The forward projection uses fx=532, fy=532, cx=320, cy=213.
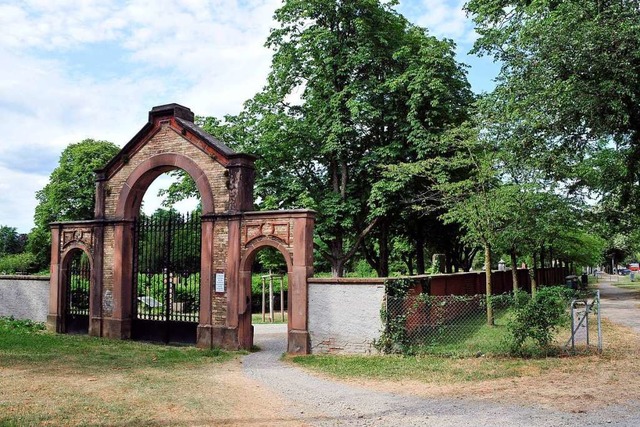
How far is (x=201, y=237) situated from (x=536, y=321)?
856 centimetres

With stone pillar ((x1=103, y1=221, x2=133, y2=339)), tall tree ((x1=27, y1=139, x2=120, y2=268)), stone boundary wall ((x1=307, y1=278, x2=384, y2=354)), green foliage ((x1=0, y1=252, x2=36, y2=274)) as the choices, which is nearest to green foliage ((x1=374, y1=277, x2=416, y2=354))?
stone boundary wall ((x1=307, y1=278, x2=384, y2=354))

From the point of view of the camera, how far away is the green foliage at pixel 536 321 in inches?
436

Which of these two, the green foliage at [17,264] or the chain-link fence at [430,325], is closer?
the chain-link fence at [430,325]

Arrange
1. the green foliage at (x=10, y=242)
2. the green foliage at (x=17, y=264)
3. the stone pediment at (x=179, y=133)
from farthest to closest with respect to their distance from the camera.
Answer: the green foliage at (x=10, y=242) < the green foliage at (x=17, y=264) < the stone pediment at (x=179, y=133)

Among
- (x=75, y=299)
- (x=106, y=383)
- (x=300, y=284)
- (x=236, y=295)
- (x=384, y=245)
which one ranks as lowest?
(x=106, y=383)

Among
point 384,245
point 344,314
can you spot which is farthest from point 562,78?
point 384,245

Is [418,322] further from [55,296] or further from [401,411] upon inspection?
[55,296]

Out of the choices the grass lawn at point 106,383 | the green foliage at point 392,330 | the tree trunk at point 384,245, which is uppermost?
the tree trunk at point 384,245

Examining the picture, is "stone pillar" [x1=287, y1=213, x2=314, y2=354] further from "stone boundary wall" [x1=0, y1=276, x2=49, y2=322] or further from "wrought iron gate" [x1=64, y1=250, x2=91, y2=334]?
"stone boundary wall" [x1=0, y1=276, x2=49, y2=322]

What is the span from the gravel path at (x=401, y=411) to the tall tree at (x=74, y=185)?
3304cm

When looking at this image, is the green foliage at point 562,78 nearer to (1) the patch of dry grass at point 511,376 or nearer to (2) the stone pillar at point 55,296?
(1) the patch of dry grass at point 511,376

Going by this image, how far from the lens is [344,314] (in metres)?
12.5

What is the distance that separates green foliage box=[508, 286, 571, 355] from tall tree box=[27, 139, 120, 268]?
109 feet

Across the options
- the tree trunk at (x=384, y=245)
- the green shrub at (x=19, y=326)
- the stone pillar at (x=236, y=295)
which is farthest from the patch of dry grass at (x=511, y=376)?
the tree trunk at (x=384, y=245)
